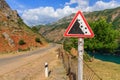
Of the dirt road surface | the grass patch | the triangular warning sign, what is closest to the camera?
the triangular warning sign

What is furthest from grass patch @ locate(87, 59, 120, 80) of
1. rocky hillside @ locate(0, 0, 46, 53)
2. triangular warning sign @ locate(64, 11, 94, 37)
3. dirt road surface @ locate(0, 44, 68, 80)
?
rocky hillside @ locate(0, 0, 46, 53)

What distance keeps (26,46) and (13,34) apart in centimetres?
637

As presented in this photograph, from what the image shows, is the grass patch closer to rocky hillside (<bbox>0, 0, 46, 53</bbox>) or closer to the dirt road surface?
the dirt road surface

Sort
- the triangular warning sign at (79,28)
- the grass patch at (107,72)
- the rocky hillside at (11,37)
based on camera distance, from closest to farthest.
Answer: the triangular warning sign at (79,28) < the grass patch at (107,72) < the rocky hillside at (11,37)

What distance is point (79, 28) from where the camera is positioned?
7.11 metres

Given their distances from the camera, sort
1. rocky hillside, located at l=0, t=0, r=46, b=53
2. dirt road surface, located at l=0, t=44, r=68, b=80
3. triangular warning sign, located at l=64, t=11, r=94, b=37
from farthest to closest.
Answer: rocky hillside, located at l=0, t=0, r=46, b=53 < dirt road surface, located at l=0, t=44, r=68, b=80 < triangular warning sign, located at l=64, t=11, r=94, b=37

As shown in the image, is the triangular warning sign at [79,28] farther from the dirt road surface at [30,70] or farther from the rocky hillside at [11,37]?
the rocky hillside at [11,37]

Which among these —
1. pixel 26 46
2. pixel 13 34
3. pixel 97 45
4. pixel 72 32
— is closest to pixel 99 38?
pixel 97 45

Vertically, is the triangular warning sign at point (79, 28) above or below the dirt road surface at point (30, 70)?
above

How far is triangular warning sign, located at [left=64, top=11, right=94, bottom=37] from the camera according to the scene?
7.04 metres

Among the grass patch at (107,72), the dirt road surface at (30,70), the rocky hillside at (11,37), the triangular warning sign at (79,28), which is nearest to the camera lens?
the triangular warning sign at (79,28)

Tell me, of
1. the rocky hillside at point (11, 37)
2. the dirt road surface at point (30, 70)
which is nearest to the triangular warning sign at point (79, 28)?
the dirt road surface at point (30, 70)

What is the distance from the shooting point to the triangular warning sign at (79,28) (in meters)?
7.04

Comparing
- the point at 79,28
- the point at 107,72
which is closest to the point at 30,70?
the point at 107,72
